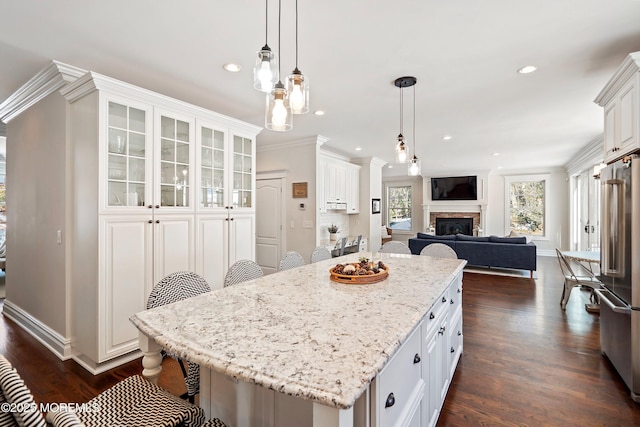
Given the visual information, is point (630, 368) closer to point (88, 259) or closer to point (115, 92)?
point (88, 259)

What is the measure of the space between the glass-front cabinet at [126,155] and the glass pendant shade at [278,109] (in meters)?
1.58

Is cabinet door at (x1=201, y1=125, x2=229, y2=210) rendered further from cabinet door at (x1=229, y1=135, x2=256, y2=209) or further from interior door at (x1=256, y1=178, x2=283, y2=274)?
interior door at (x1=256, y1=178, x2=283, y2=274)

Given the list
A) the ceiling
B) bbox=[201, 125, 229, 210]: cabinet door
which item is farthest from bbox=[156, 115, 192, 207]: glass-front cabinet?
the ceiling

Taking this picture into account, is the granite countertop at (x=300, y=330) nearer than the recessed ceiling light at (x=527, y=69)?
Yes

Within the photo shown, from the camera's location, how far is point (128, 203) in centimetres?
263

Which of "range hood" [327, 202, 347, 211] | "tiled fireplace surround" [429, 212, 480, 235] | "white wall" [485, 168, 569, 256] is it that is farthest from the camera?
"tiled fireplace surround" [429, 212, 480, 235]

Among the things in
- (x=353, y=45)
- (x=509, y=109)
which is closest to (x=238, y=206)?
(x=353, y=45)

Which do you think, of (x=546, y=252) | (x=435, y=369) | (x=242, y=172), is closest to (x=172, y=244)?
→ (x=242, y=172)

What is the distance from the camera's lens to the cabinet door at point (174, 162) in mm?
2834

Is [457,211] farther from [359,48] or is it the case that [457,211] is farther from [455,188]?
[359,48]

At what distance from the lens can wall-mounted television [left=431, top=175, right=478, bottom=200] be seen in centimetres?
934

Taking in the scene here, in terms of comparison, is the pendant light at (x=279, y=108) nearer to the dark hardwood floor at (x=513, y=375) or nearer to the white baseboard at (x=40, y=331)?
the dark hardwood floor at (x=513, y=375)

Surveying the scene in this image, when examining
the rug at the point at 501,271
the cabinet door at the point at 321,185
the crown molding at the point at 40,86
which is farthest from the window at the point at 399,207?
the crown molding at the point at 40,86

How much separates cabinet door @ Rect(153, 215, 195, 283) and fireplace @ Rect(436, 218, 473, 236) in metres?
8.54
